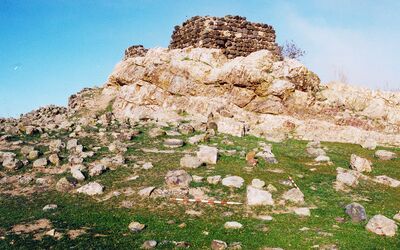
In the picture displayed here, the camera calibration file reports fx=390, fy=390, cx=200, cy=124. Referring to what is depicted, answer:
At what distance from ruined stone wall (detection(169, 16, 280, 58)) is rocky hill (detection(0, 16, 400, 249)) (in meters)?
0.09

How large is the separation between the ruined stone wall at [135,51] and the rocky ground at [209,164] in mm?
2670

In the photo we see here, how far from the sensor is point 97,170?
13141 mm

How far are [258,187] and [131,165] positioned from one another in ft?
16.0

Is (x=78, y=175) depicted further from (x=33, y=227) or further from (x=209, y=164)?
(x=209, y=164)

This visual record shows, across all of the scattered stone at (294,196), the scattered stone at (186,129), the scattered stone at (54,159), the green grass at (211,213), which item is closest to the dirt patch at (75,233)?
the green grass at (211,213)

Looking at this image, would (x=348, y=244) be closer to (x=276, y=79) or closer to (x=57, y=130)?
(x=276, y=79)

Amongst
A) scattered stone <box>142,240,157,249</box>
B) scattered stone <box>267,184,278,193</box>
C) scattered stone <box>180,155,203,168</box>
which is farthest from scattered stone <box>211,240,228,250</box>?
scattered stone <box>180,155,203,168</box>

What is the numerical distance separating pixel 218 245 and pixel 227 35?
726 inches

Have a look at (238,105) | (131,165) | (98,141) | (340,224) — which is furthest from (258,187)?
(238,105)

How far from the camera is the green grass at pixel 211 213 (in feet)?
27.7

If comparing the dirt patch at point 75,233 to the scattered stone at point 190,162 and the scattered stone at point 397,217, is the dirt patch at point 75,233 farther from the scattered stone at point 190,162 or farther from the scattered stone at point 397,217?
the scattered stone at point 397,217

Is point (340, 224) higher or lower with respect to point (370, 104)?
lower

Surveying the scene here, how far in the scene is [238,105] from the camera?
876 inches

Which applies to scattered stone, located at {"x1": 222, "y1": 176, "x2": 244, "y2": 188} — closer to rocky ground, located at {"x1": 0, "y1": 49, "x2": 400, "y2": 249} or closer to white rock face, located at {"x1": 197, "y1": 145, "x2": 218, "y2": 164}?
rocky ground, located at {"x1": 0, "y1": 49, "x2": 400, "y2": 249}
